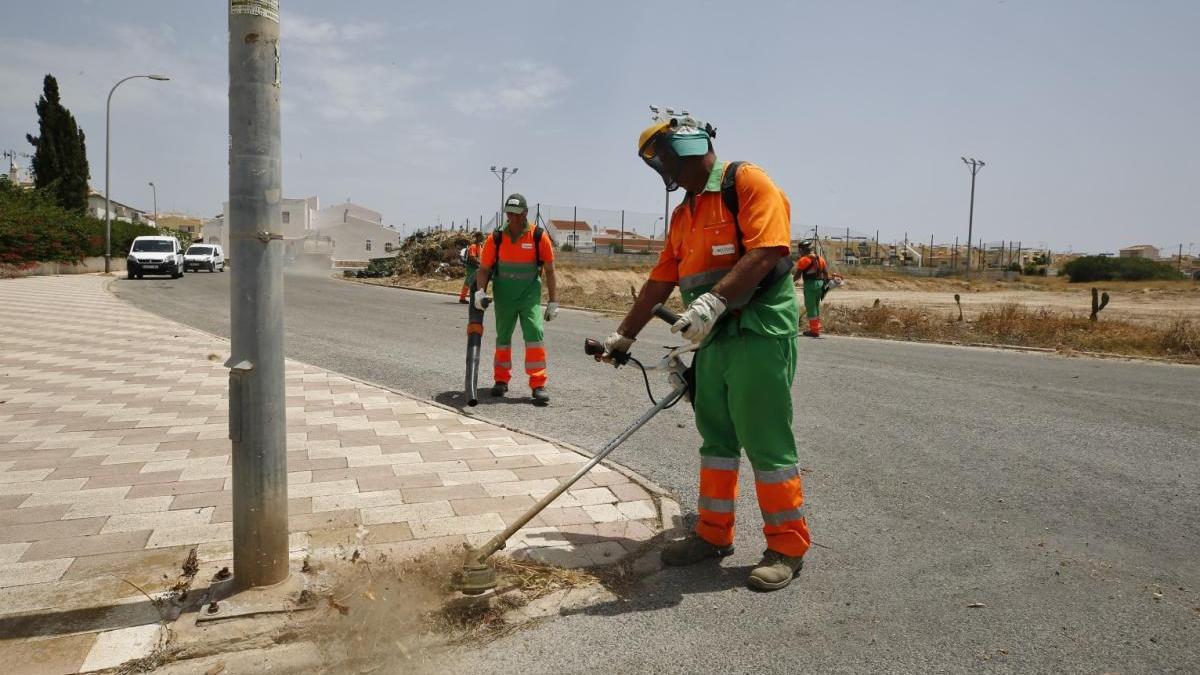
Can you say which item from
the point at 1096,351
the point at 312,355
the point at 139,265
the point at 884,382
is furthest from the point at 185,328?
the point at 139,265

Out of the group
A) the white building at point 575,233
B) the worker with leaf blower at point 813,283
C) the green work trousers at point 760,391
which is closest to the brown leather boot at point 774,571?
the green work trousers at point 760,391

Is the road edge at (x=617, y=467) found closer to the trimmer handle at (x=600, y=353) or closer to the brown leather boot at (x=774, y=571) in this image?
the brown leather boot at (x=774, y=571)

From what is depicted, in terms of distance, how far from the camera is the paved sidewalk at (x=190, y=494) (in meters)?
2.94

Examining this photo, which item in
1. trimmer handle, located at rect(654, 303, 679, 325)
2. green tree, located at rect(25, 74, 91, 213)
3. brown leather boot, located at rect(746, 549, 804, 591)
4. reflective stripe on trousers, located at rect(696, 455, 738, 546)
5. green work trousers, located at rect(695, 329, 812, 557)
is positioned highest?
green tree, located at rect(25, 74, 91, 213)

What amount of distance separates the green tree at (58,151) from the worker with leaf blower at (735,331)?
2109 inches

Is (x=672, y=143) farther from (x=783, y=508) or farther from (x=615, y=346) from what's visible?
(x=783, y=508)

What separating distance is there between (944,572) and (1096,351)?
417 inches

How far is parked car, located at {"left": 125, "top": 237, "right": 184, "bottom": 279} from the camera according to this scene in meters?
29.2

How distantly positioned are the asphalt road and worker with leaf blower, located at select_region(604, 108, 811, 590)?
208 millimetres

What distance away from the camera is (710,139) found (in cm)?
344

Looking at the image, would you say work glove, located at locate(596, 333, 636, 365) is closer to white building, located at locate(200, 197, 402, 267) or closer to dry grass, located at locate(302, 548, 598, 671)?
dry grass, located at locate(302, 548, 598, 671)

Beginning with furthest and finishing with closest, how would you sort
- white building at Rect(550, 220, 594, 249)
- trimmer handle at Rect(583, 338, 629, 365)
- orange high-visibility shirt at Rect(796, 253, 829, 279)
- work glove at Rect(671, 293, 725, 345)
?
1. white building at Rect(550, 220, 594, 249)
2. orange high-visibility shirt at Rect(796, 253, 829, 279)
3. trimmer handle at Rect(583, 338, 629, 365)
4. work glove at Rect(671, 293, 725, 345)

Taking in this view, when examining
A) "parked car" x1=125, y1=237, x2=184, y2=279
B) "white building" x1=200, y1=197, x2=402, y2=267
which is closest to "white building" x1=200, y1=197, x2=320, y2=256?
"white building" x1=200, y1=197, x2=402, y2=267

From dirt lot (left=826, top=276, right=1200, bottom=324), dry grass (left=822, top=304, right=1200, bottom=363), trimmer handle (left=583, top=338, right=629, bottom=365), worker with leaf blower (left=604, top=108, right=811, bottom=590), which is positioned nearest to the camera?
worker with leaf blower (left=604, top=108, right=811, bottom=590)
